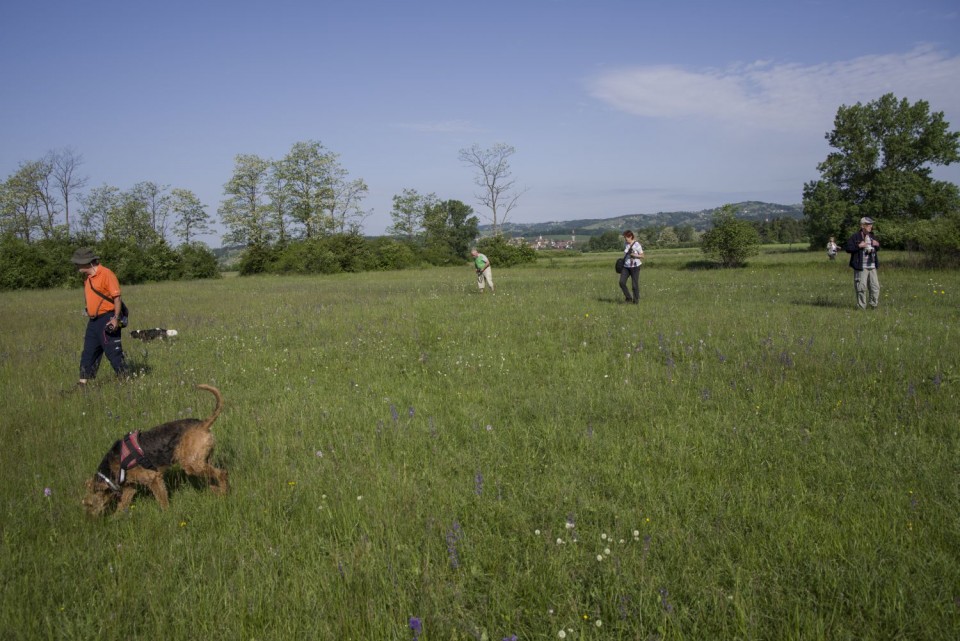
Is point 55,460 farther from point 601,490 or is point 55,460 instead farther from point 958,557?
point 958,557

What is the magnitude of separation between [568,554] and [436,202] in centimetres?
8764

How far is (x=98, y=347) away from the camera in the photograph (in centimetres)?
841

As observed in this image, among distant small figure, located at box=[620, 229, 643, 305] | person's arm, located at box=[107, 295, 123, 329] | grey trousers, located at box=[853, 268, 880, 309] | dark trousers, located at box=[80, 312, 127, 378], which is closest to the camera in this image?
person's arm, located at box=[107, 295, 123, 329]

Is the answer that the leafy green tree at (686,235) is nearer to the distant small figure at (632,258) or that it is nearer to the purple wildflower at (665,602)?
the distant small figure at (632,258)

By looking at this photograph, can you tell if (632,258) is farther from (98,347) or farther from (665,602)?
(665,602)

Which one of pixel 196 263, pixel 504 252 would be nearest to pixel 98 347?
pixel 504 252

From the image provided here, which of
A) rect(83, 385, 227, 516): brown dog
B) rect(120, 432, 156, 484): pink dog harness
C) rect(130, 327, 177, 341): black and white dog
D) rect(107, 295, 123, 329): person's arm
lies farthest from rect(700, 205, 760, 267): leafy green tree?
rect(120, 432, 156, 484): pink dog harness

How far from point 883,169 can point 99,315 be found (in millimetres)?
64819

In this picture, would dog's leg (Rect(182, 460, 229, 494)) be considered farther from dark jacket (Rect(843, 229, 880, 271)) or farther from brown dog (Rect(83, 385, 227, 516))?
dark jacket (Rect(843, 229, 880, 271))

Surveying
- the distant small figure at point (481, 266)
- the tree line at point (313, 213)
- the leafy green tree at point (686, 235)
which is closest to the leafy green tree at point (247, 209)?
the tree line at point (313, 213)

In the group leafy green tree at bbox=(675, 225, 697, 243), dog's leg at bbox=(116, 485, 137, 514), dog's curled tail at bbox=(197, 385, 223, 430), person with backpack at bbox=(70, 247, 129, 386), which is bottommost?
dog's leg at bbox=(116, 485, 137, 514)

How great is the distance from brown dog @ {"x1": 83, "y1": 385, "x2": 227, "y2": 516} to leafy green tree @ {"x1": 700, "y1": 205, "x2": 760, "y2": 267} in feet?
111

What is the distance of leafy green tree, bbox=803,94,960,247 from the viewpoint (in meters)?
49.6

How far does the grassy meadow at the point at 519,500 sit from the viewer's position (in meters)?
2.95
